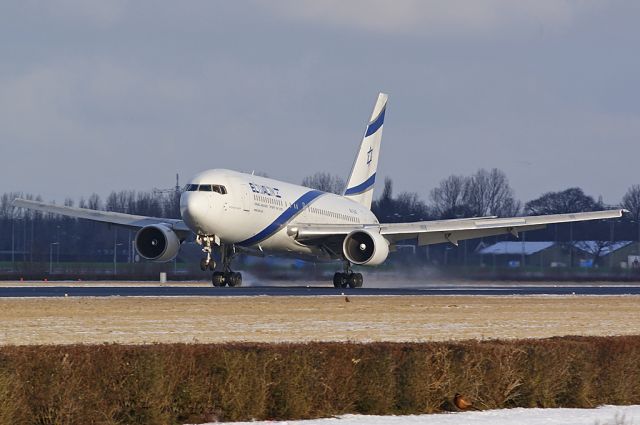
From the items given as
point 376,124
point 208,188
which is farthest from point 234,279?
point 376,124

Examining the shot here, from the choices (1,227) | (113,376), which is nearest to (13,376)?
(113,376)

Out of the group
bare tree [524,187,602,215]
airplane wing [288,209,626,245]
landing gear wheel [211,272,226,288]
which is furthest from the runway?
bare tree [524,187,602,215]


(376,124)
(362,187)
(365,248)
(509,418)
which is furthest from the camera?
(376,124)

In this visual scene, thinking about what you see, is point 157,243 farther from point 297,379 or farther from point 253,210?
point 297,379

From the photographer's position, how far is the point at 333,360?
658 inches

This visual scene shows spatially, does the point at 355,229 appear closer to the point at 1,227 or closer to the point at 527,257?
the point at 527,257

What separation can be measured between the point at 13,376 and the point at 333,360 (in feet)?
14.6

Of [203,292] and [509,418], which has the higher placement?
[203,292]

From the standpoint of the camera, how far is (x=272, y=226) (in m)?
53.9

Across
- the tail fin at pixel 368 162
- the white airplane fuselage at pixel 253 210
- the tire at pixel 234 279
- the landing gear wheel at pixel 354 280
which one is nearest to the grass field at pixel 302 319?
the white airplane fuselage at pixel 253 210

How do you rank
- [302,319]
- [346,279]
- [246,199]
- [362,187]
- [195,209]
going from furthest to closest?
[362,187] < [346,279] < [246,199] < [195,209] < [302,319]

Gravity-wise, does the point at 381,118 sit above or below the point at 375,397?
above

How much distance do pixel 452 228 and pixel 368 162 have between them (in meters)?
13.5

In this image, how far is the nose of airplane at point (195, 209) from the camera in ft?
164
